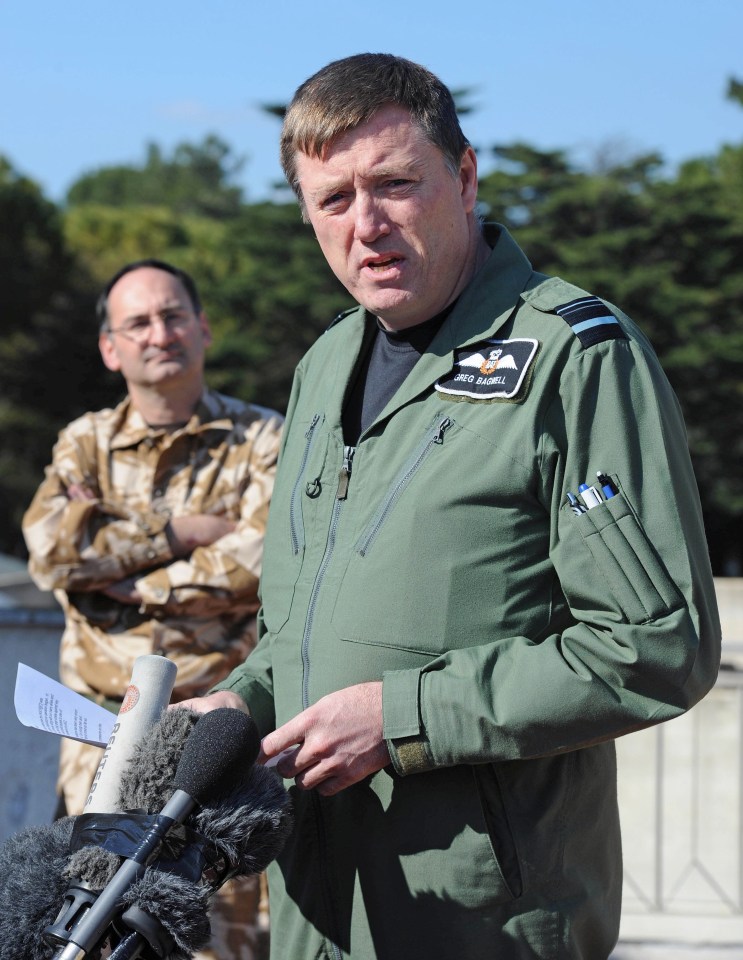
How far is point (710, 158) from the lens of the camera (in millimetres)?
55125

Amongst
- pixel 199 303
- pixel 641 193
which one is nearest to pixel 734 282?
pixel 641 193

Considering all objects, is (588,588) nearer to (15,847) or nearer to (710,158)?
(15,847)

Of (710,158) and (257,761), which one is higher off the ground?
(710,158)

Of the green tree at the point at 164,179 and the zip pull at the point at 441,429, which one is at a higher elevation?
the green tree at the point at 164,179

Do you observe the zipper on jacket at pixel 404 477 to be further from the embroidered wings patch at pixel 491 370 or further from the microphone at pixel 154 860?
the microphone at pixel 154 860

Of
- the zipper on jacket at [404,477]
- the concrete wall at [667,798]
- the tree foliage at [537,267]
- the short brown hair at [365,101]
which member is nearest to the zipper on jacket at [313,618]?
the zipper on jacket at [404,477]

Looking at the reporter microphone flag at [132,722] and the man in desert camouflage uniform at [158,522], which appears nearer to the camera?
the reporter microphone flag at [132,722]

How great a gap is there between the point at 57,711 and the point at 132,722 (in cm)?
20

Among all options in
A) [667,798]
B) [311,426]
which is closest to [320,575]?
[311,426]

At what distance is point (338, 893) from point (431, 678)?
556 millimetres

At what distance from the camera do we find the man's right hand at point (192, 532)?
15.0 ft

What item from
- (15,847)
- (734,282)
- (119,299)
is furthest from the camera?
(734,282)

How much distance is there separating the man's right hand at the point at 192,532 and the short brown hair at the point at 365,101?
2278 millimetres

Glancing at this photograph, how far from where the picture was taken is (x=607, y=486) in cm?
218
